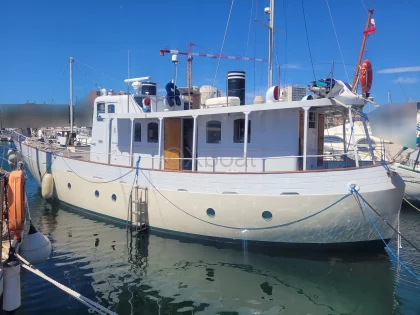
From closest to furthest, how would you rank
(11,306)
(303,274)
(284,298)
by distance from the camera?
1. (11,306)
2. (284,298)
3. (303,274)

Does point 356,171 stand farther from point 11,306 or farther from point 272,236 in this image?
point 11,306

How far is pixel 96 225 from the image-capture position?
1371 cm

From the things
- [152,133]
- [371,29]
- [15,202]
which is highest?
[371,29]

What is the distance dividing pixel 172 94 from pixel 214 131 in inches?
108

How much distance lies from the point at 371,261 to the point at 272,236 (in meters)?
2.88

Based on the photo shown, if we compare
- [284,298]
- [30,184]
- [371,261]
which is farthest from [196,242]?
[30,184]

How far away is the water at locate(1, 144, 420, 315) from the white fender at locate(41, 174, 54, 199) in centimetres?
530

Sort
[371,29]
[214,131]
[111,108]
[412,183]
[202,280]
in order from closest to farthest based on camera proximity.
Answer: [202,280], [371,29], [214,131], [111,108], [412,183]

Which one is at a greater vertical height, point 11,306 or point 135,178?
point 135,178

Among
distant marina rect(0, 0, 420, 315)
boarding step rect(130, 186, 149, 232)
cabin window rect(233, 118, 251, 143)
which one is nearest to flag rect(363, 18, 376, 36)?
distant marina rect(0, 0, 420, 315)

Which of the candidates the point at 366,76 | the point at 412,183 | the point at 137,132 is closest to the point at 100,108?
the point at 137,132

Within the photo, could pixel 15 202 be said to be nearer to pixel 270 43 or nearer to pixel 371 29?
pixel 270 43

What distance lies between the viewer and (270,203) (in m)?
10.4

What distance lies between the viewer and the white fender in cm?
1678
